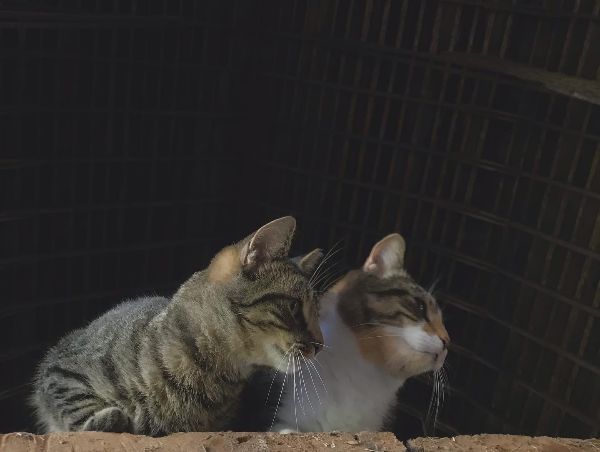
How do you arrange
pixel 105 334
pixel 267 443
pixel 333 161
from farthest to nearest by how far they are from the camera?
pixel 333 161 < pixel 105 334 < pixel 267 443

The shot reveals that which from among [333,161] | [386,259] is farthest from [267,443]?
[333,161]

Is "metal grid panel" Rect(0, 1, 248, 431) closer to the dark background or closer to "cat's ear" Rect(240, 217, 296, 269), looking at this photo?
the dark background

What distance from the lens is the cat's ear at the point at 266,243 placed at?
186cm

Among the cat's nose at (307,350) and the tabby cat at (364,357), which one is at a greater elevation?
the cat's nose at (307,350)

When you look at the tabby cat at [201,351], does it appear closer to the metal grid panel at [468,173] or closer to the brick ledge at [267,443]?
the brick ledge at [267,443]

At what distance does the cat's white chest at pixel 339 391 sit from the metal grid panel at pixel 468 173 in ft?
2.28

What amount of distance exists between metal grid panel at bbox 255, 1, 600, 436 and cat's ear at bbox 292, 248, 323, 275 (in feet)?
2.69

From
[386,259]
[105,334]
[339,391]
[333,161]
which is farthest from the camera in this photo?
[333,161]

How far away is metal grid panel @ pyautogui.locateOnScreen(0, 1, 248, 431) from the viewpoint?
2.47m

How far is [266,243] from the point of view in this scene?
190 centimetres

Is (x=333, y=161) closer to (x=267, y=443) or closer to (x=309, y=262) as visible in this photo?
(x=309, y=262)

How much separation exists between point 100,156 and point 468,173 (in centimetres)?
139

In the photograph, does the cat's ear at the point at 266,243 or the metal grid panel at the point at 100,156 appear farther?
the metal grid panel at the point at 100,156

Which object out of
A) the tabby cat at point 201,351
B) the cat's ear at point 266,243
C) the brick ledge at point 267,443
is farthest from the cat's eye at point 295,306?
the brick ledge at point 267,443
